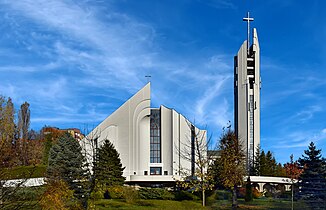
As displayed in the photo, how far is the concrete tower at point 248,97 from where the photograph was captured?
5288cm

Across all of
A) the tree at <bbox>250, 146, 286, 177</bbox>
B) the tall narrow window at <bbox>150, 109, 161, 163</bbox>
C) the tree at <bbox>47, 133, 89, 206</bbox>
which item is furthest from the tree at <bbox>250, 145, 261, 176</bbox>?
the tree at <bbox>47, 133, 89, 206</bbox>

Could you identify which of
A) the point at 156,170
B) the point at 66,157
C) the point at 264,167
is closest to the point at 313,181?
the point at 66,157

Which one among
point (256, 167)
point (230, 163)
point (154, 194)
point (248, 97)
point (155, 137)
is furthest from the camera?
point (248, 97)

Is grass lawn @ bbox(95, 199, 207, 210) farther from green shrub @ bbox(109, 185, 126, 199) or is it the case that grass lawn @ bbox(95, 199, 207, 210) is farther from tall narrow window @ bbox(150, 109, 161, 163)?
tall narrow window @ bbox(150, 109, 161, 163)

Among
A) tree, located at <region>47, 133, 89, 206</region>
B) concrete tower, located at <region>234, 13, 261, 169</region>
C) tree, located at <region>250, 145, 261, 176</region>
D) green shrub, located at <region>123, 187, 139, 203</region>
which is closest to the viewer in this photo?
green shrub, located at <region>123, 187, 139, 203</region>

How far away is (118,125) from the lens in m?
46.4

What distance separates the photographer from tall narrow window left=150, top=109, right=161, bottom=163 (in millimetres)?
46938

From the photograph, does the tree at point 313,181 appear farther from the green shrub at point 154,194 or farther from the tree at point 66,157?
the tree at point 66,157

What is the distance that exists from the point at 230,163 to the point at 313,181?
6.08 meters

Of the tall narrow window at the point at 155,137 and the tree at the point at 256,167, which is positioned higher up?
the tall narrow window at the point at 155,137

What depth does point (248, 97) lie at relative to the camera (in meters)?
53.2

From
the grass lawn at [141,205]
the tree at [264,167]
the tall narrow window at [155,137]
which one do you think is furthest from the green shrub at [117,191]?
the tree at [264,167]

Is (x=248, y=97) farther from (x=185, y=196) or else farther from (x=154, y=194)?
(x=154, y=194)

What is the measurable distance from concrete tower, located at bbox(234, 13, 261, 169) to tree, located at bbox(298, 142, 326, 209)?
18.4m
